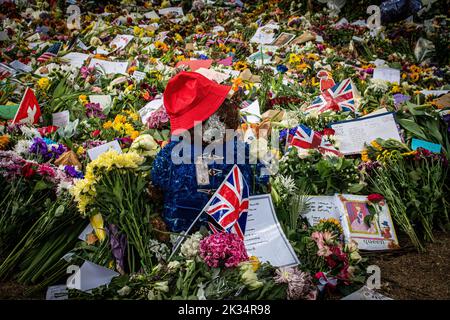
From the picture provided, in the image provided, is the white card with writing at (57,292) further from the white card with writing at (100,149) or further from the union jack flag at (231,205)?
the white card with writing at (100,149)

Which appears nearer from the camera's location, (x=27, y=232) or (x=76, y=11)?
(x=27, y=232)

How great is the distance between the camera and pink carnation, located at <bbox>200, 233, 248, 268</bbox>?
82.4 inches

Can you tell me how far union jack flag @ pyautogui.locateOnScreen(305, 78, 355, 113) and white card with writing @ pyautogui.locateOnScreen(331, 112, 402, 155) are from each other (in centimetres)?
45

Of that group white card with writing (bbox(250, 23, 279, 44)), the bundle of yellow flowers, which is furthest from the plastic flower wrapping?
white card with writing (bbox(250, 23, 279, 44))

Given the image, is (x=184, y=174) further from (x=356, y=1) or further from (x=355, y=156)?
(x=356, y=1)

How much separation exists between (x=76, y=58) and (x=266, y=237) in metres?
4.20

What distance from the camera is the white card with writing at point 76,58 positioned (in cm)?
543

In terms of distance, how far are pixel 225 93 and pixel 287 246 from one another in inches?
38.4

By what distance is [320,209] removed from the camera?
2.93 meters

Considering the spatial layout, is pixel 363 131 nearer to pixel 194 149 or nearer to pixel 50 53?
pixel 194 149

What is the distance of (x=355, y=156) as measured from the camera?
3459 mm

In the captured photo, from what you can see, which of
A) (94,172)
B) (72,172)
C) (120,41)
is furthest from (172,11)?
(94,172)

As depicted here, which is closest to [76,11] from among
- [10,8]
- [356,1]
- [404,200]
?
[10,8]

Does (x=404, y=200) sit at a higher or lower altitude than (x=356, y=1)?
lower
